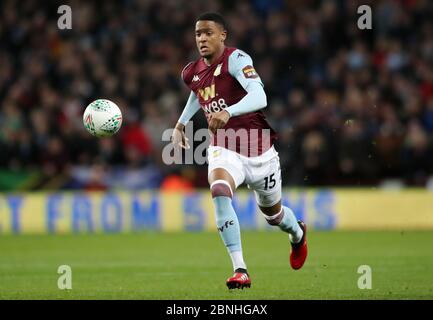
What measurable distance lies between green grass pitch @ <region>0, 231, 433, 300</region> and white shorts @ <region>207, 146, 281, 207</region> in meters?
0.83

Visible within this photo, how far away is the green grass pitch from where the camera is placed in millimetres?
8203

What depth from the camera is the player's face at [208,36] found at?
851cm

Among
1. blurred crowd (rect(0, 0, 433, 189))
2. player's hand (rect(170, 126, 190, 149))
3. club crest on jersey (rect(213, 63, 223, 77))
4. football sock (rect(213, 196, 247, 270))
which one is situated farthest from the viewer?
blurred crowd (rect(0, 0, 433, 189))

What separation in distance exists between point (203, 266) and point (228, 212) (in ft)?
9.17

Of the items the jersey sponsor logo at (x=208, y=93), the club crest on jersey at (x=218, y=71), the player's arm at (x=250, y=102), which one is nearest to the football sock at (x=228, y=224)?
the player's arm at (x=250, y=102)

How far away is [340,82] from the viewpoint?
1817 cm

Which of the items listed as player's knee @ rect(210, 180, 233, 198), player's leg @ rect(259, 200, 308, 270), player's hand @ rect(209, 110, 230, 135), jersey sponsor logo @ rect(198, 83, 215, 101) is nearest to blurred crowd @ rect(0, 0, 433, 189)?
player's leg @ rect(259, 200, 308, 270)

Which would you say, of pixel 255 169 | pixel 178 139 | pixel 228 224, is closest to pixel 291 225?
pixel 255 169

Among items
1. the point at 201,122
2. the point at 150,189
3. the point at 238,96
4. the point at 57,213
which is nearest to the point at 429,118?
the point at 201,122

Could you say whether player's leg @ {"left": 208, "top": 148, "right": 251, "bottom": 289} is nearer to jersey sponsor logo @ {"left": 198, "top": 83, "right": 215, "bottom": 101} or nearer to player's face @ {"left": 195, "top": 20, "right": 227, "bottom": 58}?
jersey sponsor logo @ {"left": 198, "top": 83, "right": 215, "bottom": 101}

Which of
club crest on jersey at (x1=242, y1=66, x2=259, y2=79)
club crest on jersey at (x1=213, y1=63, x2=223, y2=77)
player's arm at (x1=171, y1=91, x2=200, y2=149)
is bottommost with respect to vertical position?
player's arm at (x1=171, y1=91, x2=200, y2=149)

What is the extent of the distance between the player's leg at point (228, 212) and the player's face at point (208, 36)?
99cm

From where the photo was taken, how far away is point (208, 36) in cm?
851

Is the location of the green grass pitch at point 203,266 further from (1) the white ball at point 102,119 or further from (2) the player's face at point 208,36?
(2) the player's face at point 208,36
